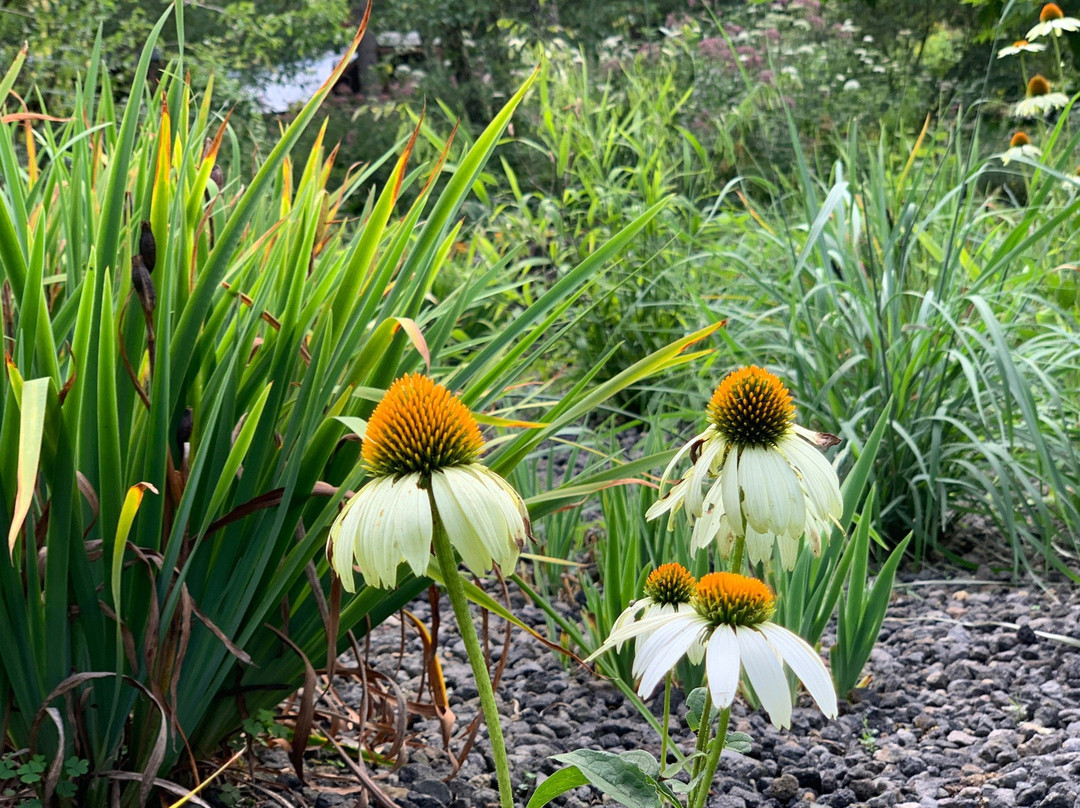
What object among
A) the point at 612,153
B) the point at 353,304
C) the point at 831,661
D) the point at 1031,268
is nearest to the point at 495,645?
the point at 831,661

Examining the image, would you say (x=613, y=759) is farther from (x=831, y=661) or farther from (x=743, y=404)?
(x=831, y=661)

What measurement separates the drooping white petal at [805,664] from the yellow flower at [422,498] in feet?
0.83

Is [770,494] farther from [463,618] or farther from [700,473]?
[463,618]

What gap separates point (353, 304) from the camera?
4.69 ft

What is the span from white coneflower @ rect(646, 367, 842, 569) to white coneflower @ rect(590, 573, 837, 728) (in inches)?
2.8

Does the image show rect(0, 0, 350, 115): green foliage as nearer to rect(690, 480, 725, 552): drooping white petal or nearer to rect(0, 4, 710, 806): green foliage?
rect(0, 4, 710, 806): green foliage

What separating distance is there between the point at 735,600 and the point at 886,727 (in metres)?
1.05

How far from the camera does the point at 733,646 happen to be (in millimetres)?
943

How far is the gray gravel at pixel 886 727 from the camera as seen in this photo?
1.58 m

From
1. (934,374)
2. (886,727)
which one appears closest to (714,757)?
(886,727)

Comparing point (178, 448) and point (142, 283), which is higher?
point (142, 283)

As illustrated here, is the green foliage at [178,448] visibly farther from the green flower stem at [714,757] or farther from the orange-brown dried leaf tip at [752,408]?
the green flower stem at [714,757]

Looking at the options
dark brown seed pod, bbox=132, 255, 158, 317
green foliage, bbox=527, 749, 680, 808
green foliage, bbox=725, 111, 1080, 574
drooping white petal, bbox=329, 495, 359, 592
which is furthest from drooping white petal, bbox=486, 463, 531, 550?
green foliage, bbox=725, 111, 1080, 574

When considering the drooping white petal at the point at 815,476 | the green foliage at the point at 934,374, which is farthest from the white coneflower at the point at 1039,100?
the drooping white petal at the point at 815,476
